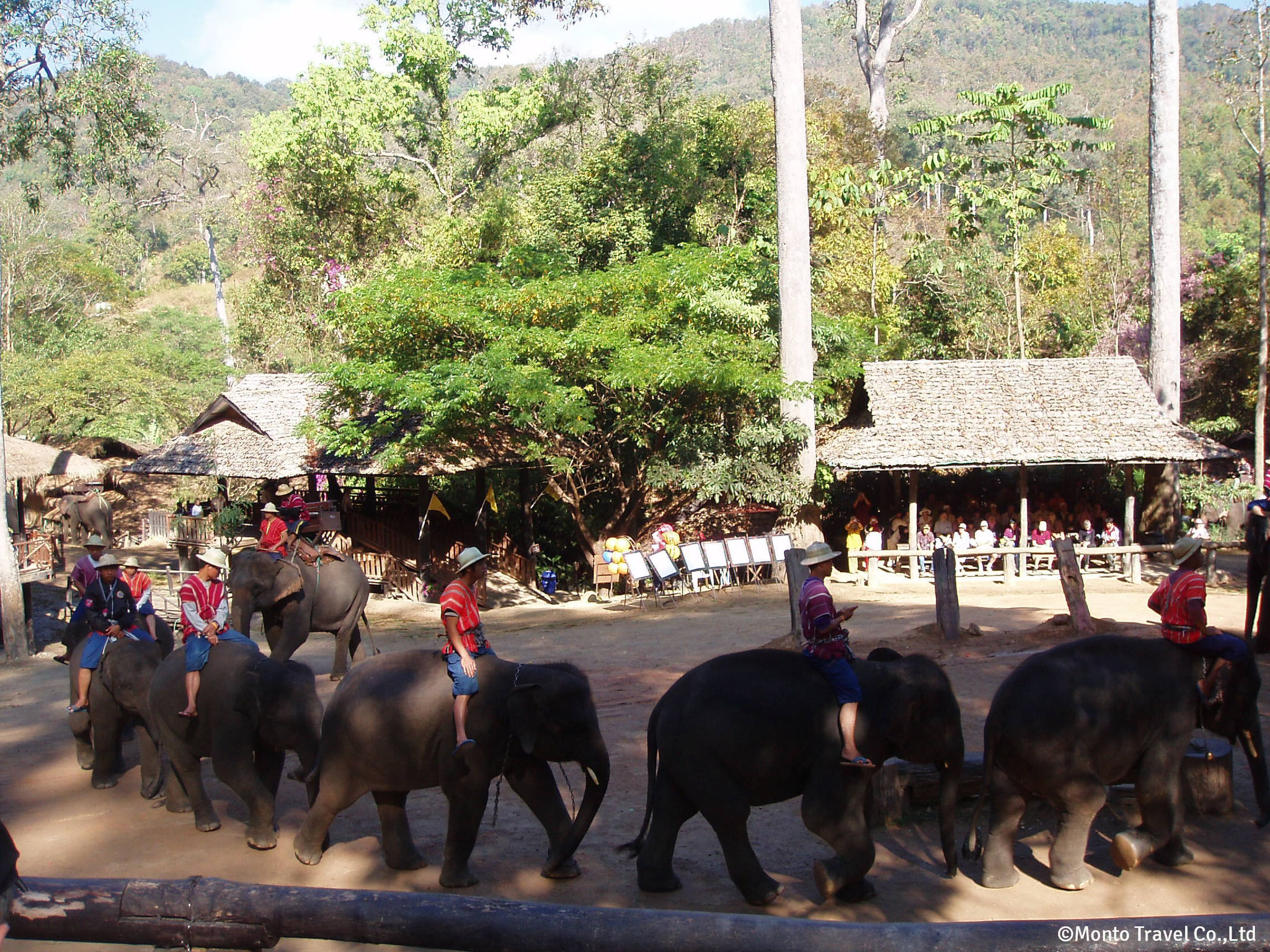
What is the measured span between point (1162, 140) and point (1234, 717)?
20974mm

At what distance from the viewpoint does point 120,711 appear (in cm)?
867

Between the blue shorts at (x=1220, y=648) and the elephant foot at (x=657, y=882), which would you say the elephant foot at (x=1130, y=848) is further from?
the elephant foot at (x=657, y=882)

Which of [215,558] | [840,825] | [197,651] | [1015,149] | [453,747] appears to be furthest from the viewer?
[1015,149]

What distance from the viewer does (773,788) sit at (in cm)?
585

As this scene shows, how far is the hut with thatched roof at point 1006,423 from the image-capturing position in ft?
66.6

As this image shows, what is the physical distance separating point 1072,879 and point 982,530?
1565cm

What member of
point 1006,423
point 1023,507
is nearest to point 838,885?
point 1023,507

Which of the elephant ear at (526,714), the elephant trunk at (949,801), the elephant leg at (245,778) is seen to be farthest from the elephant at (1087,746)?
the elephant leg at (245,778)

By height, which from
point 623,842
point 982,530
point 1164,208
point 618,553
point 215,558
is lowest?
point 982,530

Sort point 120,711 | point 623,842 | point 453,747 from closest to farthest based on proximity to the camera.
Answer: point 453,747, point 623,842, point 120,711

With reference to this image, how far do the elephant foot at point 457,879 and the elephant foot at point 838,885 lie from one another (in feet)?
6.57

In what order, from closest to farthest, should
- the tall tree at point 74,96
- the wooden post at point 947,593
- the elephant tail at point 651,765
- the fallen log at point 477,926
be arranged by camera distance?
Result: the fallen log at point 477,926
the elephant tail at point 651,765
the wooden post at point 947,593
the tall tree at point 74,96

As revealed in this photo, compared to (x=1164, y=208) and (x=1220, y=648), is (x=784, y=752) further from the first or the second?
(x=1164, y=208)

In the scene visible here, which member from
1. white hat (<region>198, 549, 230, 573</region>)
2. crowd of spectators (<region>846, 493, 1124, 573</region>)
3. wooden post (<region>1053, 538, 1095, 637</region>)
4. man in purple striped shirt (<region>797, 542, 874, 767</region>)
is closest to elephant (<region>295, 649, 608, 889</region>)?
man in purple striped shirt (<region>797, 542, 874, 767</region>)
